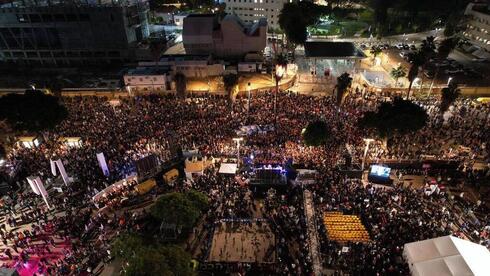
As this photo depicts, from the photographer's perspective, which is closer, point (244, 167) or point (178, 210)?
point (178, 210)

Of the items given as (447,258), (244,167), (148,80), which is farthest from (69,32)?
(447,258)

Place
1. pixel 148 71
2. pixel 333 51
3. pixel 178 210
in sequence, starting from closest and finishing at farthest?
pixel 178 210, pixel 148 71, pixel 333 51

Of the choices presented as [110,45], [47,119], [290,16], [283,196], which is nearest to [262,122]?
[283,196]

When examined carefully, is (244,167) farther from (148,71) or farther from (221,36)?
(221,36)

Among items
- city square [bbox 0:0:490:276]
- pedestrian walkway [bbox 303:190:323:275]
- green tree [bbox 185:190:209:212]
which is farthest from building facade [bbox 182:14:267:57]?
green tree [bbox 185:190:209:212]

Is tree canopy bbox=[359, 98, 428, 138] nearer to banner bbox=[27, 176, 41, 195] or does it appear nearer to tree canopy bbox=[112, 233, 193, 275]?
tree canopy bbox=[112, 233, 193, 275]

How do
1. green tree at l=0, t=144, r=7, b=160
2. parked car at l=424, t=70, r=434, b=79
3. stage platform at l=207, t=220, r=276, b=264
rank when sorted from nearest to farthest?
stage platform at l=207, t=220, r=276, b=264, green tree at l=0, t=144, r=7, b=160, parked car at l=424, t=70, r=434, b=79

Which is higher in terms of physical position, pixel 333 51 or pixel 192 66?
pixel 333 51

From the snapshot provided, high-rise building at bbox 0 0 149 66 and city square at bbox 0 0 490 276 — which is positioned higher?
high-rise building at bbox 0 0 149 66
